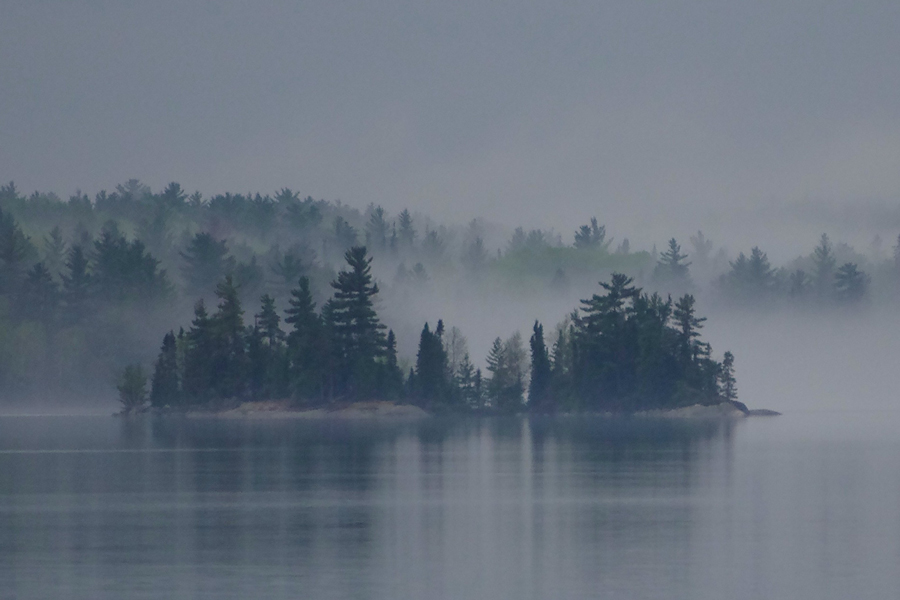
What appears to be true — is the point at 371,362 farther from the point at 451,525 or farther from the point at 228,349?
the point at 451,525

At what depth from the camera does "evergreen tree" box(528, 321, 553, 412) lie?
18938 centimetres

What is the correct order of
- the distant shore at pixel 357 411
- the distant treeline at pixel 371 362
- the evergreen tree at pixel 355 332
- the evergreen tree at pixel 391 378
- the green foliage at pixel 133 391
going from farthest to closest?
1. the green foliage at pixel 133 391
2. the distant treeline at pixel 371 362
3. the distant shore at pixel 357 411
4. the evergreen tree at pixel 391 378
5. the evergreen tree at pixel 355 332

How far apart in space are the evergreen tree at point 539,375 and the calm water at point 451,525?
10732cm

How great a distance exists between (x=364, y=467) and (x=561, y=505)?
2264 cm

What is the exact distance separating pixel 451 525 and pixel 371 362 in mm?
134211

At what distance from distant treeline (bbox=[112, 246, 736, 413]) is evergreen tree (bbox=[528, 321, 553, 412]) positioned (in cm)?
18

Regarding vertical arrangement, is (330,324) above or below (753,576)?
above

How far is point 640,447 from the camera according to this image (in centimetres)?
9038

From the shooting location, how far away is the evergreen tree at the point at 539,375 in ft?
621

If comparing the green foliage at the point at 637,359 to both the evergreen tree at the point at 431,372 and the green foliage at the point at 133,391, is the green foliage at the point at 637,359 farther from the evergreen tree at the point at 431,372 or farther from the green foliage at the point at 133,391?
the green foliage at the point at 133,391

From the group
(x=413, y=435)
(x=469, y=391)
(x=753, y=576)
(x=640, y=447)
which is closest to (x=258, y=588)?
(x=753, y=576)

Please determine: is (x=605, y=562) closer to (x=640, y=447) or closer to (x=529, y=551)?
(x=529, y=551)

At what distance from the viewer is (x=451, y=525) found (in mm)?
42750

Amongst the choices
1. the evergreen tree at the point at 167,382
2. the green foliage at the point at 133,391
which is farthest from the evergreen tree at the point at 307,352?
the green foliage at the point at 133,391
